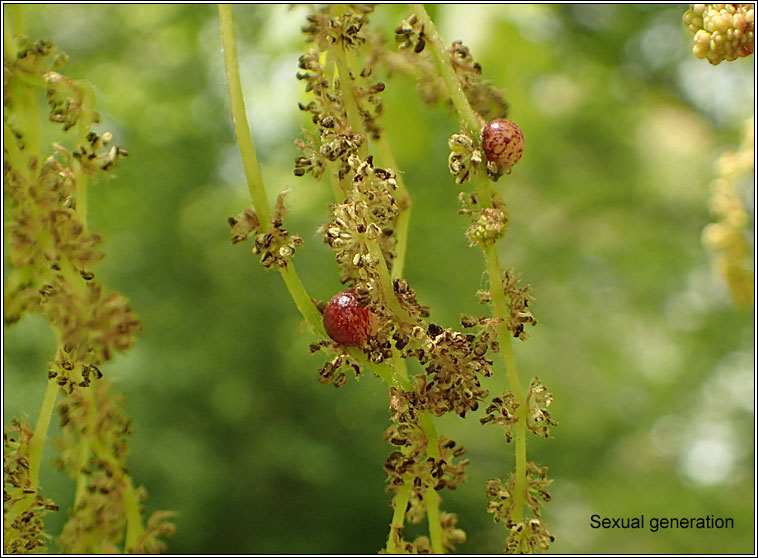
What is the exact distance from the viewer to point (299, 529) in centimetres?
320

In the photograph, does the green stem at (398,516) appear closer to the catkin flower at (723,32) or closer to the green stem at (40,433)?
the green stem at (40,433)

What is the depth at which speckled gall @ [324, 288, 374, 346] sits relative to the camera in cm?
67

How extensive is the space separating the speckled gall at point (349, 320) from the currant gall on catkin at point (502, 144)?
16 cm

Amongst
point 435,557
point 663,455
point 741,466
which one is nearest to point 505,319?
point 435,557

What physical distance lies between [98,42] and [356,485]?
6.68 ft

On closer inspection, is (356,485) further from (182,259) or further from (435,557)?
(435,557)

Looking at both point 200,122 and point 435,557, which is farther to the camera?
point 200,122

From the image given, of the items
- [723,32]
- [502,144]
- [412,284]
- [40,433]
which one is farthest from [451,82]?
[412,284]

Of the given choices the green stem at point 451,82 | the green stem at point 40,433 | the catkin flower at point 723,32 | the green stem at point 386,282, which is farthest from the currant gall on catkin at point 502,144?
the green stem at point 40,433

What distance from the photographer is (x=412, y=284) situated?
2832 mm

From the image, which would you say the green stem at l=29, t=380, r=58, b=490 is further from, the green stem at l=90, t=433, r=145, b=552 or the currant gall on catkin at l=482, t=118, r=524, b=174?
the currant gall on catkin at l=482, t=118, r=524, b=174

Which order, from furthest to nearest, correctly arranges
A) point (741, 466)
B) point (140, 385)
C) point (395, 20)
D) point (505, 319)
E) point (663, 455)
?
point (663, 455)
point (741, 466)
point (140, 385)
point (395, 20)
point (505, 319)

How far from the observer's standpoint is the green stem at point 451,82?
643 mm

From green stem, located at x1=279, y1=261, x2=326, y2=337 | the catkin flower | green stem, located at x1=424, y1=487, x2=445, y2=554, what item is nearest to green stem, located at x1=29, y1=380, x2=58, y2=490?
green stem, located at x1=279, y1=261, x2=326, y2=337
